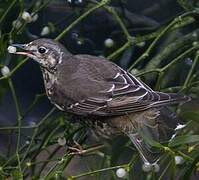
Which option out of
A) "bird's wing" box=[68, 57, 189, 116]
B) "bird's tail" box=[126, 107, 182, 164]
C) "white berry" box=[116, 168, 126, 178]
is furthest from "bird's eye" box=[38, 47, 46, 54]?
"white berry" box=[116, 168, 126, 178]

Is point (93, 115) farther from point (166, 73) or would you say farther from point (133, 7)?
point (133, 7)

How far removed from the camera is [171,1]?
2207 millimetres

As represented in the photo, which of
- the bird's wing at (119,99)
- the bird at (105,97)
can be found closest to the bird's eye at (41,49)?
the bird at (105,97)

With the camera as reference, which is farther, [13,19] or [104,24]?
[104,24]

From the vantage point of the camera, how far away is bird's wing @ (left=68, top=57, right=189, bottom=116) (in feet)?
5.73

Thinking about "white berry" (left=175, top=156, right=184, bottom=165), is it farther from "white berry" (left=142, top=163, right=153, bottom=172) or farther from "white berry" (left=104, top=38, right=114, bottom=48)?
"white berry" (left=104, top=38, right=114, bottom=48)

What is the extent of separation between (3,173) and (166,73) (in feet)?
1.61

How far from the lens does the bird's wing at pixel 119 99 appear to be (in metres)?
1.75

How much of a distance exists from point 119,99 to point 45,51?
0.24 metres

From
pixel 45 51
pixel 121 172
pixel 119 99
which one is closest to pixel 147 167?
pixel 121 172

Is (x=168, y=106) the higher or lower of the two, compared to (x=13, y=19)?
lower

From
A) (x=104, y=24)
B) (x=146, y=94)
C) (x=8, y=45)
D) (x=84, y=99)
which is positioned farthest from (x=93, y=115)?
(x=104, y=24)

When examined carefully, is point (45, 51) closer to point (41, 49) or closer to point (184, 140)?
point (41, 49)

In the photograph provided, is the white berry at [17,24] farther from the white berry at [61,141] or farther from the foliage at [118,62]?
the white berry at [61,141]
